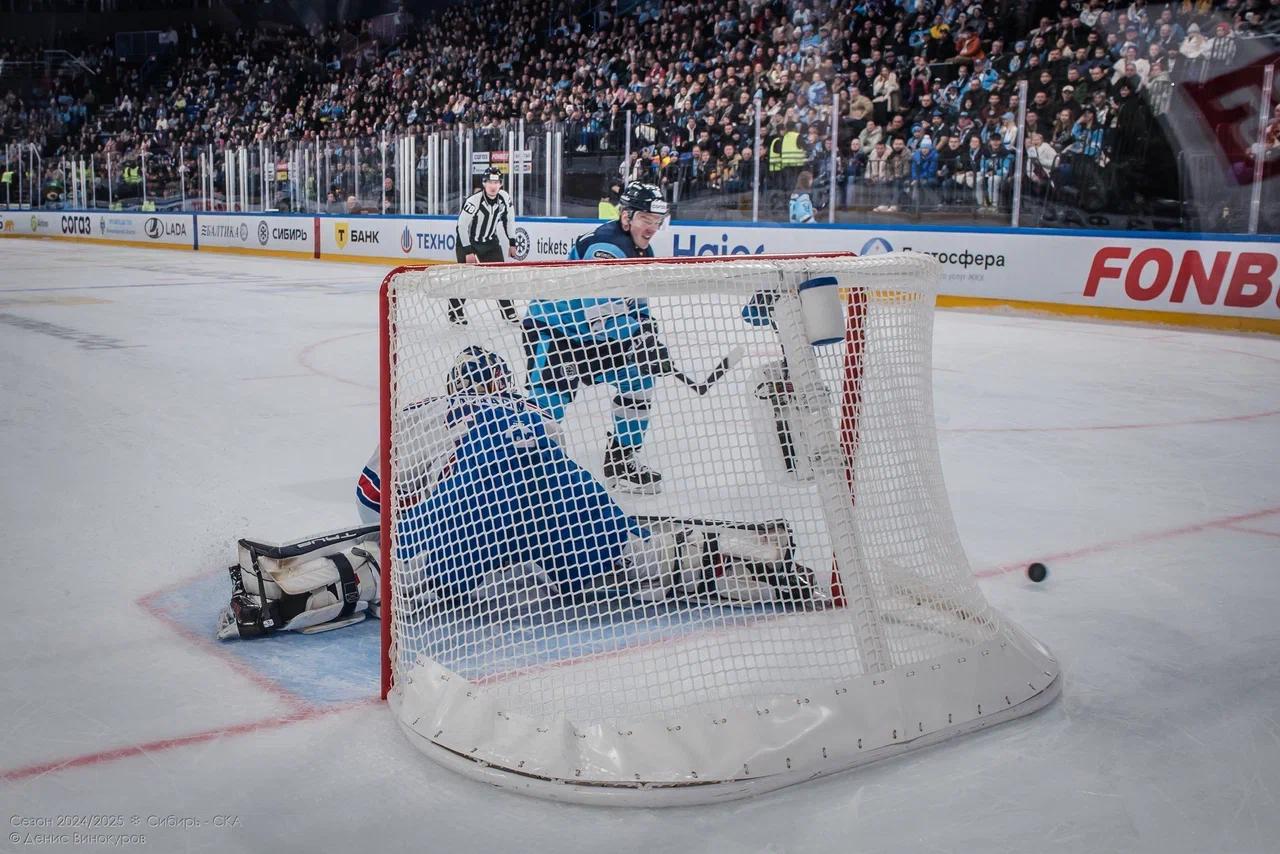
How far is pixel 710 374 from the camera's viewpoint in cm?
249

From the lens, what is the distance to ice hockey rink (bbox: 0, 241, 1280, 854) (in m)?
2.05

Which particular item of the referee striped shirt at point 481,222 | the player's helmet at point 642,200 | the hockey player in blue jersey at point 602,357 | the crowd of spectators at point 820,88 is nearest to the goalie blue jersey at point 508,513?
the hockey player in blue jersey at point 602,357

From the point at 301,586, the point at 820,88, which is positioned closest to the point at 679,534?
the point at 301,586

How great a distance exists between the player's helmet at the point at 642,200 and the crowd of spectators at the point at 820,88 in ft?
24.5

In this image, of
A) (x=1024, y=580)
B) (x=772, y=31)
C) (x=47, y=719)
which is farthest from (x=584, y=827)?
(x=772, y=31)

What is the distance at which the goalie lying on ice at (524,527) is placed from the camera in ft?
8.43

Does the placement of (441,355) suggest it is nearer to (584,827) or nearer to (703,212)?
(584,827)

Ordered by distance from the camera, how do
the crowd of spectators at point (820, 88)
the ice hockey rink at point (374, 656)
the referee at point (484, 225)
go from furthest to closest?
the crowd of spectators at point (820, 88) → the referee at point (484, 225) → the ice hockey rink at point (374, 656)

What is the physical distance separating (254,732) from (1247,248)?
969 centimetres

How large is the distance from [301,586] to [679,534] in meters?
0.95

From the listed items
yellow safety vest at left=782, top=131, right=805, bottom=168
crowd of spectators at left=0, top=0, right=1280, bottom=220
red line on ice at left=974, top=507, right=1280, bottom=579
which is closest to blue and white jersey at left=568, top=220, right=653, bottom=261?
red line on ice at left=974, top=507, right=1280, bottom=579

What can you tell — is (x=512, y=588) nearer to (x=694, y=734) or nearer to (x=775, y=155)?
(x=694, y=734)

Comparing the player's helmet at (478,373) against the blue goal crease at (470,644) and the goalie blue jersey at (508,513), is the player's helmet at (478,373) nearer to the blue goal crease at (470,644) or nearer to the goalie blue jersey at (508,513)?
the goalie blue jersey at (508,513)

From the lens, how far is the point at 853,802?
214 centimetres
